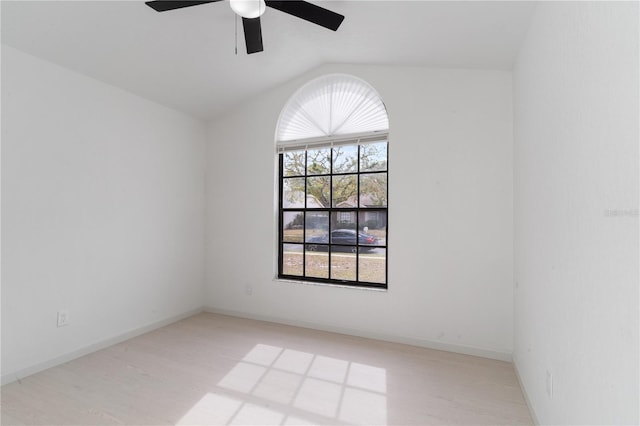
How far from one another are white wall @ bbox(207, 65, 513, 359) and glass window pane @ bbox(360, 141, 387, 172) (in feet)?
0.57

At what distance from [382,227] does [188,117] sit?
2770mm

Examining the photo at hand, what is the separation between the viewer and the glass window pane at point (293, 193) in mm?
3815

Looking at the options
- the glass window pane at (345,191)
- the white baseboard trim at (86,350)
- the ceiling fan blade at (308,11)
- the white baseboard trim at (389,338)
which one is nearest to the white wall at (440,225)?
the white baseboard trim at (389,338)

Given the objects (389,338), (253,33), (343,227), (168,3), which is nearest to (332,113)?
(343,227)

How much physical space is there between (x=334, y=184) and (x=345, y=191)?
161mm

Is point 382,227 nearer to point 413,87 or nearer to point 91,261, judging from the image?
point 413,87

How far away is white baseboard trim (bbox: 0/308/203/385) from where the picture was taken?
2.37 meters

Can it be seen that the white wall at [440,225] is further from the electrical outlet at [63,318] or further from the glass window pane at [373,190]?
the electrical outlet at [63,318]

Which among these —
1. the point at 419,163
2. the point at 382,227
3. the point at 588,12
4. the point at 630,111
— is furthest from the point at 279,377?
the point at 588,12

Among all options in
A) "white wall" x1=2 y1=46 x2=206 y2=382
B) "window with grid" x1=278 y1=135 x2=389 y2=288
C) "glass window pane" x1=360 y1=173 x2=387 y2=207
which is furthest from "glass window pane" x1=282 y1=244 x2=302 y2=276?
"white wall" x1=2 y1=46 x2=206 y2=382

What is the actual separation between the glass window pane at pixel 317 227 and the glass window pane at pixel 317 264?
143 millimetres

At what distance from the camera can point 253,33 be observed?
212 centimetres

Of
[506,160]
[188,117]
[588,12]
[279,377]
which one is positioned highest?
[188,117]

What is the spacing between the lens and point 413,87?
123 inches
